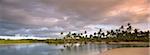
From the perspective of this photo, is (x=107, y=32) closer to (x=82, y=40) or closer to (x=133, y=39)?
(x=133, y=39)

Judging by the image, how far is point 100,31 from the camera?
263 ft

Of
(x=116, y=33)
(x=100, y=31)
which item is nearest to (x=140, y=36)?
(x=116, y=33)

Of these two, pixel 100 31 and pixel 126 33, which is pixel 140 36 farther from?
pixel 100 31

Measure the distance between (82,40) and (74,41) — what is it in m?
3.25

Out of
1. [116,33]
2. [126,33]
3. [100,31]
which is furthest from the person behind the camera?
[100,31]

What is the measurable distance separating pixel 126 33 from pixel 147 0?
6402 centimetres

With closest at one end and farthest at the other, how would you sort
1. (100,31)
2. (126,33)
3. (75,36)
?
(126,33), (100,31), (75,36)

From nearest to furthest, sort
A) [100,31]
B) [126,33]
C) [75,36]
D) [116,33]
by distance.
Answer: [126,33]
[116,33]
[100,31]
[75,36]

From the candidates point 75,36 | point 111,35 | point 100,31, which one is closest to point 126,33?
point 111,35

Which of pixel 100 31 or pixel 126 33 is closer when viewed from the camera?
pixel 126 33

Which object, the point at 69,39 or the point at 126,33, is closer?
the point at 126,33

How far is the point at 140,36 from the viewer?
230ft

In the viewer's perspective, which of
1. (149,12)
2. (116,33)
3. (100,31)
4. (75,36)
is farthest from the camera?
(75,36)

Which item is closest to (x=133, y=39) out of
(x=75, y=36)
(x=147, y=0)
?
(x=75, y=36)
